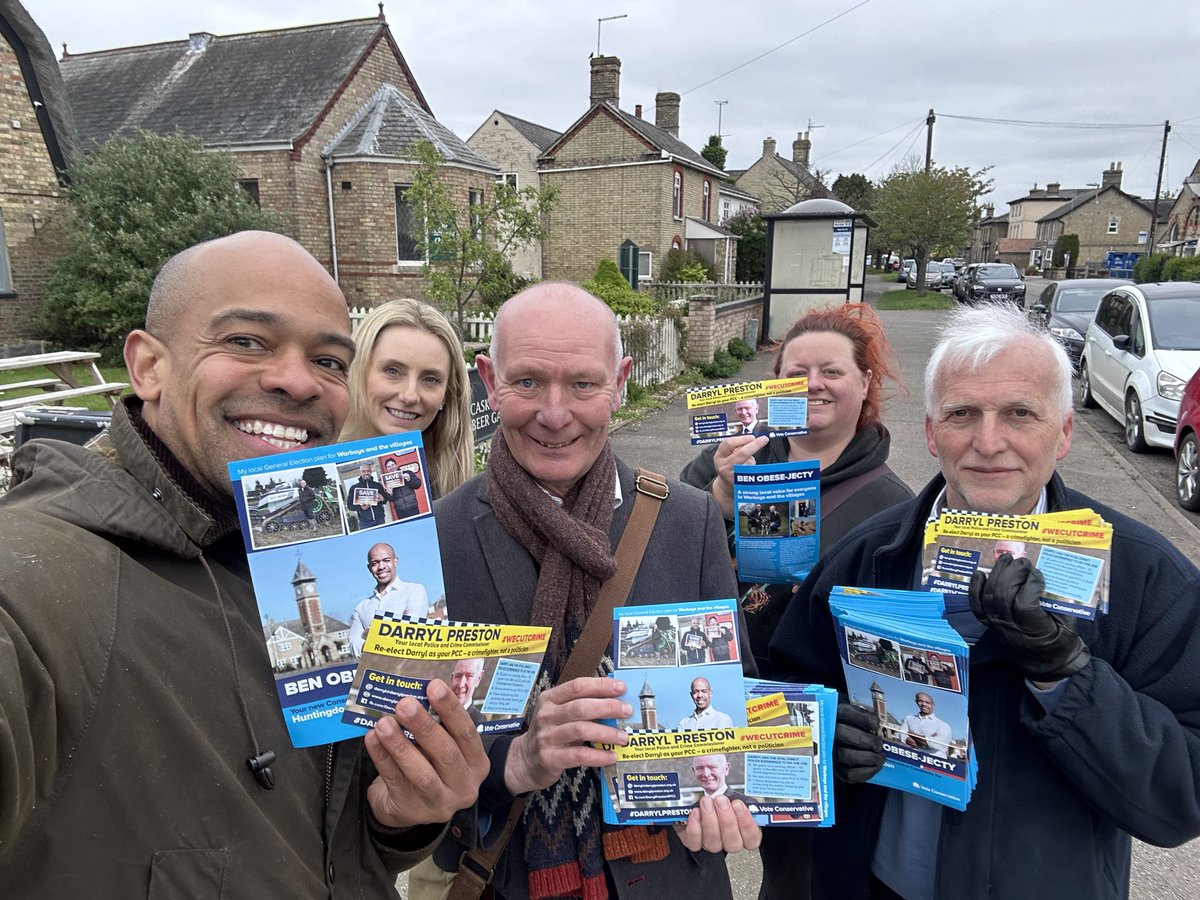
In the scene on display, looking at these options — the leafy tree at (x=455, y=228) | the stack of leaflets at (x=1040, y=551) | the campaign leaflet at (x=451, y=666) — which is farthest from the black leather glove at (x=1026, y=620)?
the leafy tree at (x=455, y=228)

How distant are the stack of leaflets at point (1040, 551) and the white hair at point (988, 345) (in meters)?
0.42

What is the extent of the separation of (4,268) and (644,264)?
2208cm

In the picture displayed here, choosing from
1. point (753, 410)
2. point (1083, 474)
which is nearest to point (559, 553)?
point (753, 410)

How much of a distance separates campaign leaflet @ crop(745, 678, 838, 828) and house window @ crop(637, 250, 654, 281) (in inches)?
1191

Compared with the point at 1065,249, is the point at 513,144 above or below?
above

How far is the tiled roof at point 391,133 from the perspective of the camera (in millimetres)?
20391

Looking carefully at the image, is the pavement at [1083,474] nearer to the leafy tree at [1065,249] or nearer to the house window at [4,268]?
the house window at [4,268]

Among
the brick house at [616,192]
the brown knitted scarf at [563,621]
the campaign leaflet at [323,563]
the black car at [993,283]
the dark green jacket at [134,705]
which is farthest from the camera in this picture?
the brick house at [616,192]

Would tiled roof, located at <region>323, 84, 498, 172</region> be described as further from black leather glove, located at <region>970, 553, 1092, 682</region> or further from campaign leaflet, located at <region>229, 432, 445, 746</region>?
black leather glove, located at <region>970, 553, 1092, 682</region>

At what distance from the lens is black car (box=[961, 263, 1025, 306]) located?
27359mm

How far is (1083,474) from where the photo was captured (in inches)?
338

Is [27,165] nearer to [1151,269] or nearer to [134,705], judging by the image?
[134,705]

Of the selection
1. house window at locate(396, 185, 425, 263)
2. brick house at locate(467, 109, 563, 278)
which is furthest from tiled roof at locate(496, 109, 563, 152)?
house window at locate(396, 185, 425, 263)

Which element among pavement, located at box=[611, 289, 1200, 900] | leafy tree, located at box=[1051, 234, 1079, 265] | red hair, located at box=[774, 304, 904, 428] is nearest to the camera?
red hair, located at box=[774, 304, 904, 428]
